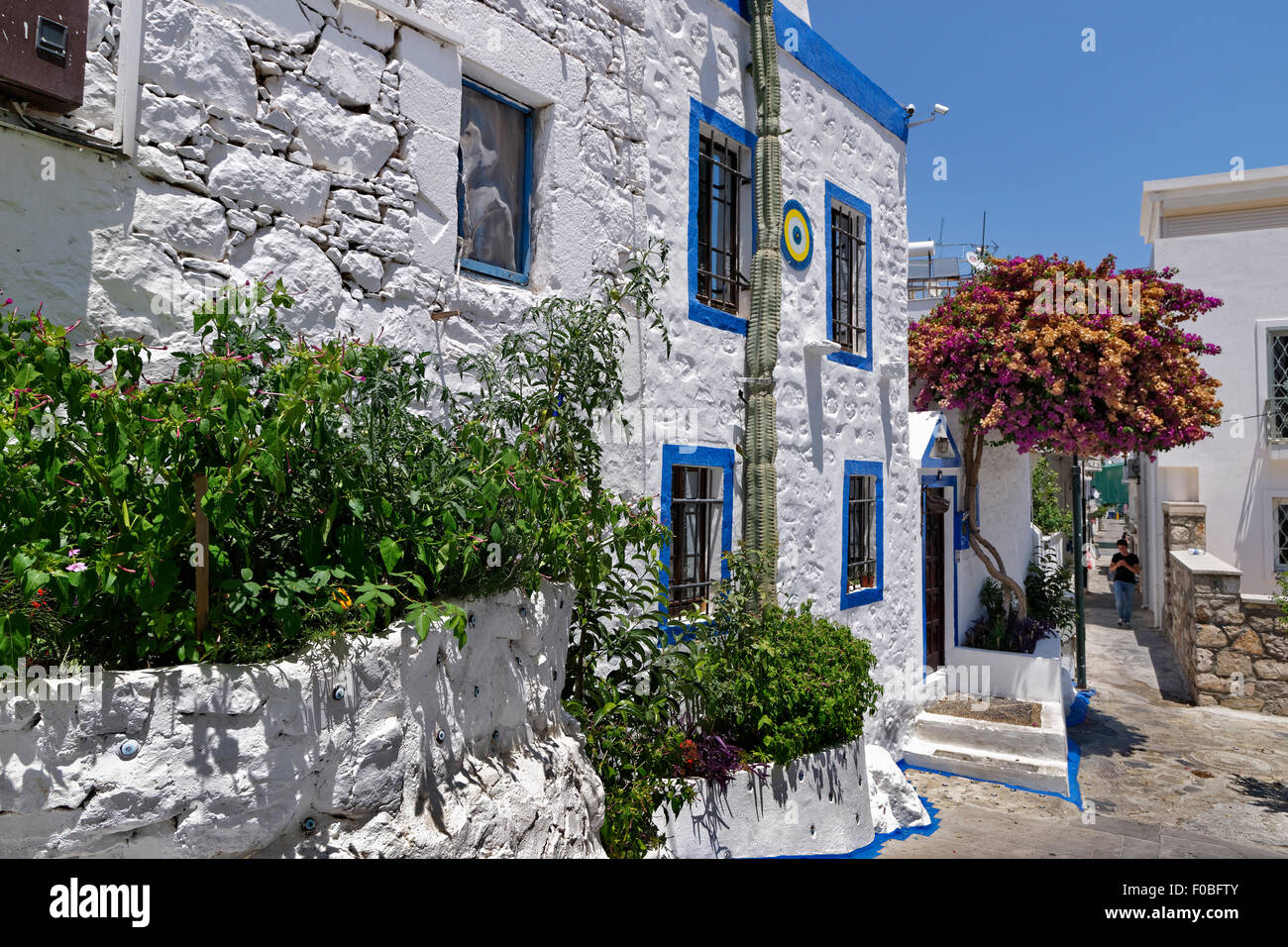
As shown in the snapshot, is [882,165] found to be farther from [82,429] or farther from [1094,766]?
[82,429]

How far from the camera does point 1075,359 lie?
963 cm

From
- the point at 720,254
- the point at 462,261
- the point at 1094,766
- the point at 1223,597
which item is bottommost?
the point at 1094,766

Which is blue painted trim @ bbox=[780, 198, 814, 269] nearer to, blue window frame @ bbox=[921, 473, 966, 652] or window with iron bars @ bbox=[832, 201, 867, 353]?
window with iron bars @ bbox=[832, 201, 867, 353]

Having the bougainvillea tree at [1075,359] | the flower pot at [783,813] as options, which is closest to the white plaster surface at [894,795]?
the flower pot at [783,813]

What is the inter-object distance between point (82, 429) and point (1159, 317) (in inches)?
426

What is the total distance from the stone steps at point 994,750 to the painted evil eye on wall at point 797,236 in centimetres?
514

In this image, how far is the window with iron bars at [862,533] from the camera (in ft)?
27.7

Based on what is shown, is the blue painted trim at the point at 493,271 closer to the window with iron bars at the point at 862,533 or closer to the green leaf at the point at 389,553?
the green leaf at the point at 389,553

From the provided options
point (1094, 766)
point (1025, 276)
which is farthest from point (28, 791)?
point (1025, 276)

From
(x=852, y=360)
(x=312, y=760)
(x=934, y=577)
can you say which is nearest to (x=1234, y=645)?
(x=934, y=577)

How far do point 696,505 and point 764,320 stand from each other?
5.26ft

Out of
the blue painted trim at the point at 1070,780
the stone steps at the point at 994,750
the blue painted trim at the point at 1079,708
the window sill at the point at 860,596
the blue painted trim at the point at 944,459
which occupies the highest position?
the blue painted trim at the point at 944,459

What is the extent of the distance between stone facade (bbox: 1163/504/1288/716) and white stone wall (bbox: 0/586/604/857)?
36.7 feet

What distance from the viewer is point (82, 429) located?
229 cm
